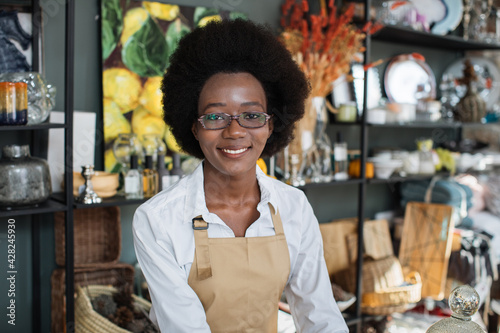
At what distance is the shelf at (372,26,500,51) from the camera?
3.12m

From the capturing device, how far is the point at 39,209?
1.91m

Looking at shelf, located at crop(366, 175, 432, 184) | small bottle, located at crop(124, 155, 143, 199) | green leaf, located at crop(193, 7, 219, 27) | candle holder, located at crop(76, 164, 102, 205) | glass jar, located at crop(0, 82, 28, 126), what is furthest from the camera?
shelf, located at crop(366, 175, 432, 184)

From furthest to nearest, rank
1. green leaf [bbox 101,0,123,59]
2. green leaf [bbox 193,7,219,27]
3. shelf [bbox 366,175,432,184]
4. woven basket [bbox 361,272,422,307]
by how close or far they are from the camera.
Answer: shelf [bbox 366,175,432,184], woven basket [bbox 361,272,422,307], green leaf [bbox 193,7,219,27], green leaf [bbox 101,0,123,59]

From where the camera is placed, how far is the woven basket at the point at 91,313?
196cm

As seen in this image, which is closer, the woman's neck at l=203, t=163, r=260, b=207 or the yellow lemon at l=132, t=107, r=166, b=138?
the woman's neck at l=203, t=163, r=260, b=207

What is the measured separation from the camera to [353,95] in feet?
10.3

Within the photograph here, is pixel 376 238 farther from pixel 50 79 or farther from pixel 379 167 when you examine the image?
pixel 50 79

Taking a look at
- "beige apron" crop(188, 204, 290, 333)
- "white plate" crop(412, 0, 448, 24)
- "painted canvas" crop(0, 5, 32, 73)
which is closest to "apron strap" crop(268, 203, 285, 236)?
"beige apron" crop(188, 204, 290, 333)

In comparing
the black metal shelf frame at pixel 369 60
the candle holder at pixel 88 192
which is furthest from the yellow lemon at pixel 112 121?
the black metal shelf frame at pixel 369 60

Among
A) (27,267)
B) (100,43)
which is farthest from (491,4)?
(27,267)

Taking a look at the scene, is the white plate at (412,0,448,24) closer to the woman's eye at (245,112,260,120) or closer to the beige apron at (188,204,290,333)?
the woman's eye at (245,112,260,120)

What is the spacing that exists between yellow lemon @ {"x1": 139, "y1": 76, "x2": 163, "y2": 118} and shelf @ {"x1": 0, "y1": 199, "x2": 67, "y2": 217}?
0.70 meters

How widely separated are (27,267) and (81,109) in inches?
31.1

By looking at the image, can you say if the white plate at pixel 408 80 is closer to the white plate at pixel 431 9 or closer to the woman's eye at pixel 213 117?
the white plate at pixel 431 9
